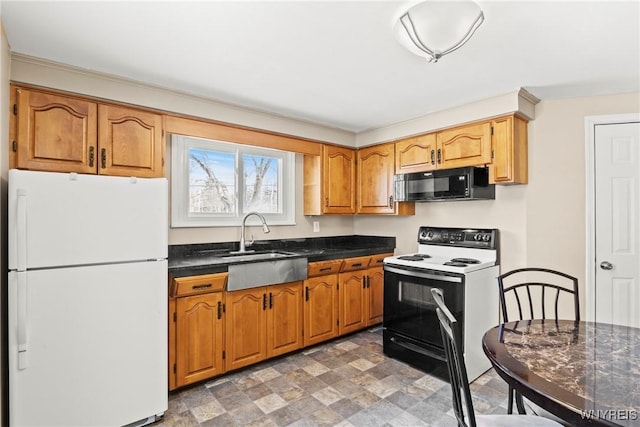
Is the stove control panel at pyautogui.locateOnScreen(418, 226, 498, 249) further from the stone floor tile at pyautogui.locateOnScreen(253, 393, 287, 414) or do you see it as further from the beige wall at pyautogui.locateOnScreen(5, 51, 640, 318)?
the stone floor tile at pyautogui.locateOnScreen(253, 393, 287, 414)

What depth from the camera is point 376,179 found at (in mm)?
3746

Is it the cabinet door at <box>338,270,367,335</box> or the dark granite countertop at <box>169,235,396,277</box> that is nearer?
the dark granite countertop at <box>169,235,396,277</box>

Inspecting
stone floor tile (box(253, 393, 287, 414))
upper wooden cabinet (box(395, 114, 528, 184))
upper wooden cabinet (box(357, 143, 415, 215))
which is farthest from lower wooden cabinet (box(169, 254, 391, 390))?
upper wooden cabinet (box(395, 114, 528, 184))

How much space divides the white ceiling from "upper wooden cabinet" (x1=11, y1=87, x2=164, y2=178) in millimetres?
261

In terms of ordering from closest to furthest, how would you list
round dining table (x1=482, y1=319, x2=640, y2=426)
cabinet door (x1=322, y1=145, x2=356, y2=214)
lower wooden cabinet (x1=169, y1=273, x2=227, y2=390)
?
round dining table (x1=482, y1=319, x2=640, y2=426) → lower wooden cabinet (x1=169, y1=273, x2=227, y2=390) → cabinet door (x1=322, y1=145, x2=356, y2=214)

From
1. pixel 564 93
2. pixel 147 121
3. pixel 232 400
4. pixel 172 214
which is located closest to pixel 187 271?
pixel 172 214

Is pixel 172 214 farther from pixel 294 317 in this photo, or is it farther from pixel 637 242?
pixel 637 242

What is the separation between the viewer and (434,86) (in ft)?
8.27

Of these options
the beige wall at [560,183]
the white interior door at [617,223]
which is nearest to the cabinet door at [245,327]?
the beige wall at [560,183]

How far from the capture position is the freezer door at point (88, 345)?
165 cm

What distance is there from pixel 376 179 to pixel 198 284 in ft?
7.27

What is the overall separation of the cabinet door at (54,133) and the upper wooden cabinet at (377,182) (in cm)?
261

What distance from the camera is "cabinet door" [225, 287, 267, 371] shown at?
8.44 feet

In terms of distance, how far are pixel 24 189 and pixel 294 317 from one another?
6.85ft
